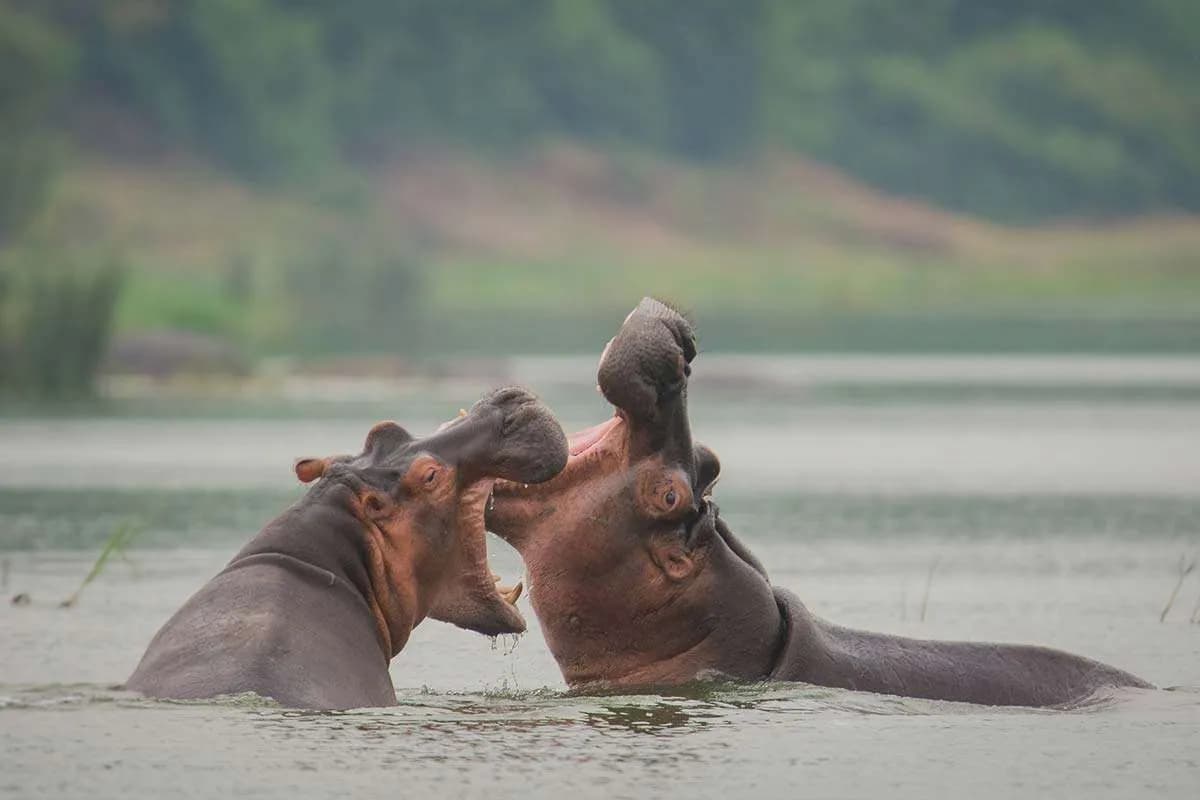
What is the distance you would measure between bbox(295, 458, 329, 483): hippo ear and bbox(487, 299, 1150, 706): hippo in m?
0.45

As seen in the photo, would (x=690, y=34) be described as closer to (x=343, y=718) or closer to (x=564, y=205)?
(x=564, y=205)

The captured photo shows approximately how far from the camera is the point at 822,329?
57781mm

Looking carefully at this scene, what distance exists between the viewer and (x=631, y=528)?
21.1 feet

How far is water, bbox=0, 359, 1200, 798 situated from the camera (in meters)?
5.69

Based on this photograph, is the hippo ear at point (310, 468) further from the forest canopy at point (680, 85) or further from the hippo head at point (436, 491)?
the forest canopy at point (680, 85)

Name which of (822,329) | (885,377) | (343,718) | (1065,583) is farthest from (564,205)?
(343,718)

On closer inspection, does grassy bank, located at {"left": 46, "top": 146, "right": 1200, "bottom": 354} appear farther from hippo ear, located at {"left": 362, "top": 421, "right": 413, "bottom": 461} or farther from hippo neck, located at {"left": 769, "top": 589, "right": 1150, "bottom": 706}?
hippo ear, located at {"left": 362, "top": 421, "right": 413, "bottom": 461}

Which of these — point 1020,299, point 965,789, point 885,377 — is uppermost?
point 1020,299

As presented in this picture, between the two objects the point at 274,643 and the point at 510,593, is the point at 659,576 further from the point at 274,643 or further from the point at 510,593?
the point at 274,643

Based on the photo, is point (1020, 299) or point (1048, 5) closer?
point (1020, 299)

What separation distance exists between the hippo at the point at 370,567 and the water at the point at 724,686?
0.13m

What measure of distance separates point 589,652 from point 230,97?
76.7m

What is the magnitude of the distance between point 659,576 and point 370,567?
75 cm

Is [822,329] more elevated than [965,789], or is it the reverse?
[822,329]
